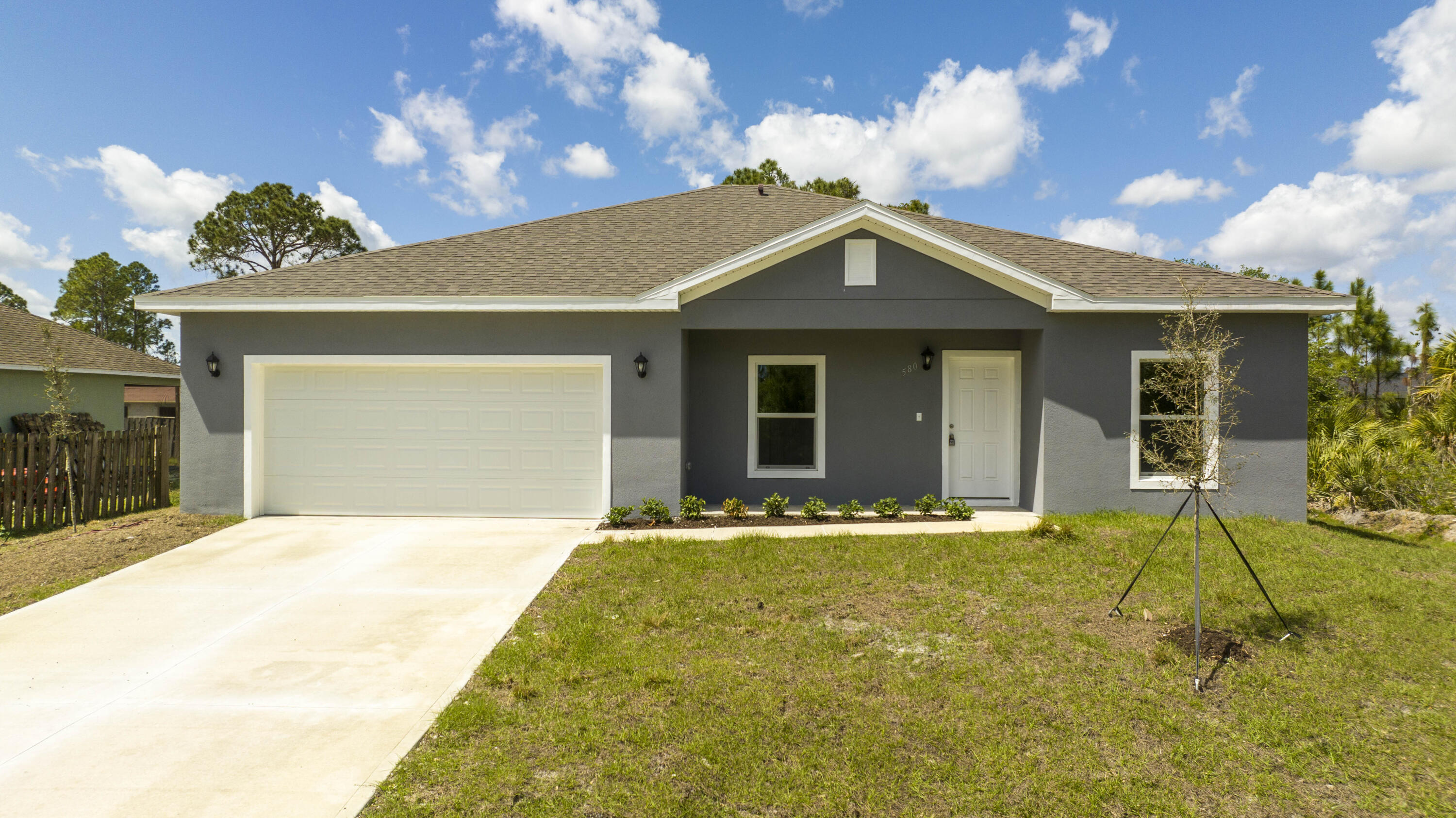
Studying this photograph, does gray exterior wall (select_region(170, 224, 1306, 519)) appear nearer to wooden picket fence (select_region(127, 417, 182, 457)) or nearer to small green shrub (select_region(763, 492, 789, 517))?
small green shrub (select_region(763, 492, 789, 517))

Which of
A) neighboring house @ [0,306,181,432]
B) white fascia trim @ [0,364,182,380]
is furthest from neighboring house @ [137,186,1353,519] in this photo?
neighboring house @ [0,306,181,432]

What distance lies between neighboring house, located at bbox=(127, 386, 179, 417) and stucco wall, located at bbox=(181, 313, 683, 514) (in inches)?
552

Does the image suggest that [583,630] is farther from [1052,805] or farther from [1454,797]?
[1454,797]

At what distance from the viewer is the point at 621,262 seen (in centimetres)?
1023

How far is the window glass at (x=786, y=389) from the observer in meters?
10.3

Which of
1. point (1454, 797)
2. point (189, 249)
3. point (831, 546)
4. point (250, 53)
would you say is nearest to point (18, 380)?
point (250, 53)

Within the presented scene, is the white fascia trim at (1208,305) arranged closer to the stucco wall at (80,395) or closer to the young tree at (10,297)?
the stucco wall at (80,395)

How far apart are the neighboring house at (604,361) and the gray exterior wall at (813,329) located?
0.09ft

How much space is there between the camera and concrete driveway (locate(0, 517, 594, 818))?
10.8ft

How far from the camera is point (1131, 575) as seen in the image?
20.7 ft

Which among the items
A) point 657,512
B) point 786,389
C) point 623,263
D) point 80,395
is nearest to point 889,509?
point 786,389

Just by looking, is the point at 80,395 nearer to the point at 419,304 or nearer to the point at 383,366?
the point at 383,366

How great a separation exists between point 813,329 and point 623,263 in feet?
10.5

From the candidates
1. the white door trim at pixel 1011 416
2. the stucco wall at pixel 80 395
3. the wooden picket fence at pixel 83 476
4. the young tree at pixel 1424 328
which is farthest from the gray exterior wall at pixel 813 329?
the young tree at pixel 1424 328
